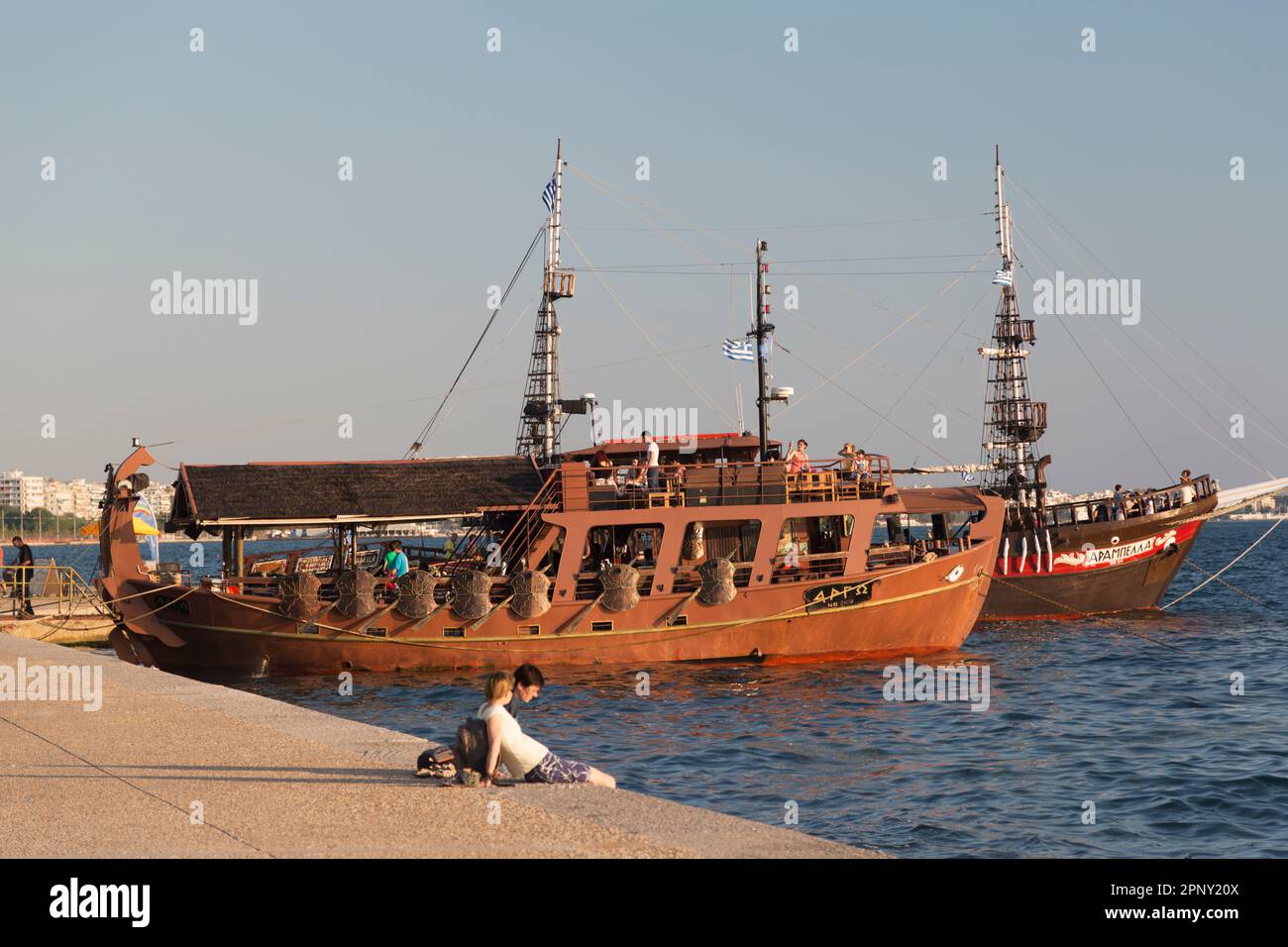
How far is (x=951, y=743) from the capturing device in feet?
62.2

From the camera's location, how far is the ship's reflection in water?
1398 cm

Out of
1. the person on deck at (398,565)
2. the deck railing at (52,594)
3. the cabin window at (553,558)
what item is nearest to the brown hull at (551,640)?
the cabin window at (553,558)

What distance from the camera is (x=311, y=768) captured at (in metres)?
11.1

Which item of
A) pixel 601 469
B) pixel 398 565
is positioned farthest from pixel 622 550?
pixel 398 565

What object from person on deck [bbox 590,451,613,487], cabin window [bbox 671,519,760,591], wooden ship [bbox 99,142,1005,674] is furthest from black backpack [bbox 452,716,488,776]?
person on deck [bbox 590,451,613,487]

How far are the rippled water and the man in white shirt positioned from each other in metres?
3.81

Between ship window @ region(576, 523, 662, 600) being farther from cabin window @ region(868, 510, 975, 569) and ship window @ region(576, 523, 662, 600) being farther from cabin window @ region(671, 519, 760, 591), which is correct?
cabin window @ region(868, 510, 975, 569)

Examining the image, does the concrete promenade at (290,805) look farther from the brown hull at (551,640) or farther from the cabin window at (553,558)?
the cabin window at (553,558)

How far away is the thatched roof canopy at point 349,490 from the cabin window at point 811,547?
17.7 ft
